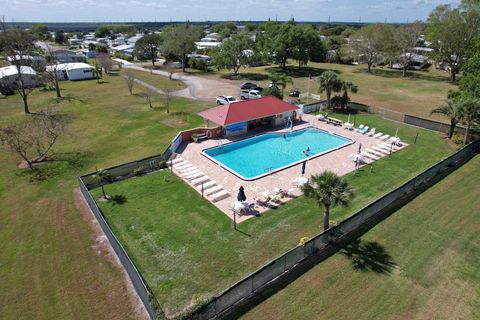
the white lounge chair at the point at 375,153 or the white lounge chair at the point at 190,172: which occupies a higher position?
the white lounge chair at the point at 375,153

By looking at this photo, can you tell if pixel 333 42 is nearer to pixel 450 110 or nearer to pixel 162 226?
pixel 450 110

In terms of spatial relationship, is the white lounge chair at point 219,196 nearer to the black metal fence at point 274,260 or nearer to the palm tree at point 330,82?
the black metal fence at point 274,260

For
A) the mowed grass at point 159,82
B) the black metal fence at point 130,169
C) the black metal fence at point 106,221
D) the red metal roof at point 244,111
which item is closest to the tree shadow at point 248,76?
the mowed grass at point 159,82

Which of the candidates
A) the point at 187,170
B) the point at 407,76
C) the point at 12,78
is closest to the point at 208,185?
the point at 187,170

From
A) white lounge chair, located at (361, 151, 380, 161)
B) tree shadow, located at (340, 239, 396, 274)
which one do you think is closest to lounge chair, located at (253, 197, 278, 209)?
tree shadow, located at (340, 239, 396, 274)

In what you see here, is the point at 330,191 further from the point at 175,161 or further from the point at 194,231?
the point at 175,161

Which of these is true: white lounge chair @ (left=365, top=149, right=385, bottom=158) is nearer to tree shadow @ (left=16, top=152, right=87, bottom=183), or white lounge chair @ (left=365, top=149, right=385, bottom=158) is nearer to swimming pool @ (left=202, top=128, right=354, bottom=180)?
swimming pool @ (left=202, top=128, right=354, bottom=180)

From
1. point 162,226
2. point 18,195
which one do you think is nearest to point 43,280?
point 162,226
